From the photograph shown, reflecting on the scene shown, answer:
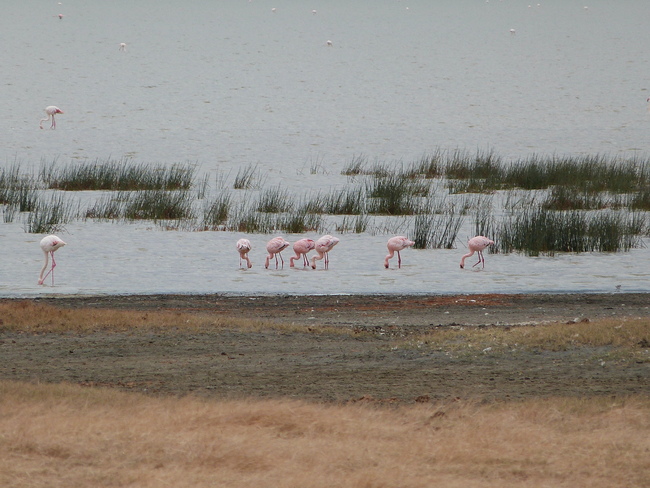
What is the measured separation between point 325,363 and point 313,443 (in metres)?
2.10

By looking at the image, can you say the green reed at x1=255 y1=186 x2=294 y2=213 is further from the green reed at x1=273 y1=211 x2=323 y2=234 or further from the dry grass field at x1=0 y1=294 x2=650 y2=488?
the dry grass field at x1=0 y1=294 x2=650 y2=488

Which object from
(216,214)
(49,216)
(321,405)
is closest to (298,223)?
(216,214)

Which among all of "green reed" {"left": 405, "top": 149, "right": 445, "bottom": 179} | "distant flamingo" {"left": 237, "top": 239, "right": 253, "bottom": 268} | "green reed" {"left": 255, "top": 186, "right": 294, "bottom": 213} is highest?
"green reed" {"left": 405, "top": 149, "right": 445, "bottom": 179}

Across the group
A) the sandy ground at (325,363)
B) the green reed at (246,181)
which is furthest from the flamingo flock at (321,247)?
the green reed at (246,181)

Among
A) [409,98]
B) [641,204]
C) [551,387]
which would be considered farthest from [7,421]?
[409,98]

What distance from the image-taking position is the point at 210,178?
21172 millimetres

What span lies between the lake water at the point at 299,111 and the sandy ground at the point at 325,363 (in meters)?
2.69

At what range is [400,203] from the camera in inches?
666

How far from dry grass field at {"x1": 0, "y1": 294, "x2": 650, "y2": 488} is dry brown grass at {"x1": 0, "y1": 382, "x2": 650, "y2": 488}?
1 centimetres

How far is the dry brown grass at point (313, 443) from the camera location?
4.20 metres

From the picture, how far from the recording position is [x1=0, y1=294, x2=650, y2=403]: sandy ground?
5.95 metres

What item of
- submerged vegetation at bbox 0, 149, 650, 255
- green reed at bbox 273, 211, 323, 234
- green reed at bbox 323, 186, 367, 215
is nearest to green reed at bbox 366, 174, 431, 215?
submerged vegetation at bbox 0, 149, 650, 255

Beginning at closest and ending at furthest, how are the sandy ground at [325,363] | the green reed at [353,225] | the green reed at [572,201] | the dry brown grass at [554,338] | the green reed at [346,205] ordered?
1. the sandy ground at [325,363]
2. the dry brown grass at [554,338]
3. the green reed at [353,225]
4. the green reed at [572,201]
5. the green reed at [346,205]

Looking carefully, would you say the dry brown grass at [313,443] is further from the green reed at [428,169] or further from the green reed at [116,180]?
the green reed at [428,169]
